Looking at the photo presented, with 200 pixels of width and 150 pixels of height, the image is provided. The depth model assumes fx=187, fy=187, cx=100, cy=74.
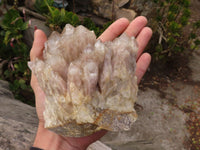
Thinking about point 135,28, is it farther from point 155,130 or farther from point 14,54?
point 14,54

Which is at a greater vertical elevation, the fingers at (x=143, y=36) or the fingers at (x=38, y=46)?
the fingers at (x=143, y=36)

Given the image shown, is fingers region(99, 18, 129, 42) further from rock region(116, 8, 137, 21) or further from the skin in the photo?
rock region(116, 8, 137, 21)

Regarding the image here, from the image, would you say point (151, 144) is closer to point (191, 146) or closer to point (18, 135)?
point (191, 146)

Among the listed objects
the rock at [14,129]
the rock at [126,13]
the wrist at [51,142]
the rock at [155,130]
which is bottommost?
the rock at [155,130]

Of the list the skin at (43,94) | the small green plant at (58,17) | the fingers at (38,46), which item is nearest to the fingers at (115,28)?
the skin at (43,94)

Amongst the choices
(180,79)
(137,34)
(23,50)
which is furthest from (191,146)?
(23,50)

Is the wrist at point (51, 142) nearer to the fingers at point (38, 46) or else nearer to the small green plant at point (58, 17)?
the fingers at point (38, 46)

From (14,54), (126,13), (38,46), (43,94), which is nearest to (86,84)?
(43,94)
